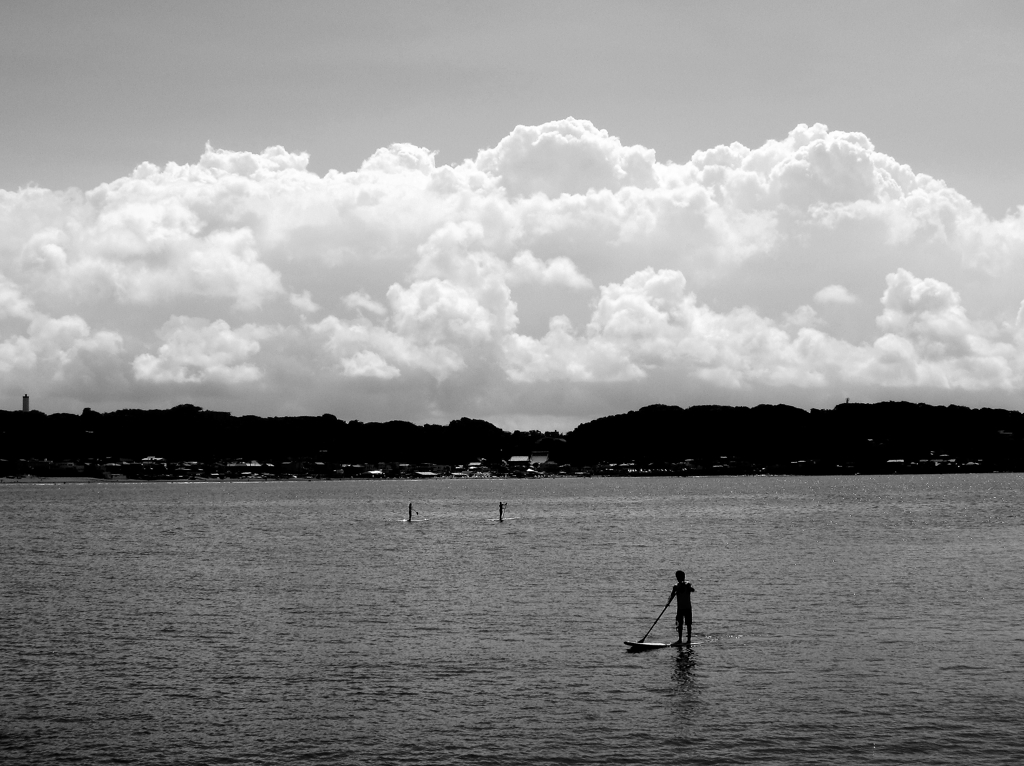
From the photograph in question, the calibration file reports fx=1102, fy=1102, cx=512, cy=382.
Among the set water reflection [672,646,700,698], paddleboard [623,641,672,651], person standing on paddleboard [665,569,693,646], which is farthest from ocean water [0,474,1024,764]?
person standing on paddleboard [665,569,693,646]

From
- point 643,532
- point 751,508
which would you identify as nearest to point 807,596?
point 643,532

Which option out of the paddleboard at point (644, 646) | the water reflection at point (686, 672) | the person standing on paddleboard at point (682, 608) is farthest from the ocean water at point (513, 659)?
the person standing on paddleboard at point (682, 608)

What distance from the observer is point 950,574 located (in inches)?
2566

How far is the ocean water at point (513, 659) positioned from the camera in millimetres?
29141

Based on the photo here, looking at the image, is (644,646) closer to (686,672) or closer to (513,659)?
(686,672)

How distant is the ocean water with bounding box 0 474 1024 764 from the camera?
29.1 m

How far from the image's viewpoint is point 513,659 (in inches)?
1554

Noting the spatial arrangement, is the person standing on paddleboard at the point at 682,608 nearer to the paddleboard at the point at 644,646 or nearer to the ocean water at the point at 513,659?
the paddleboard at the point at 644,646

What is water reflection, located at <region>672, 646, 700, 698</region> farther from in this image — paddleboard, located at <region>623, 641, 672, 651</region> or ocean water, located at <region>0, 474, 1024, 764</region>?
paddleboard, located at <region>623, 641, 672, 651</region>

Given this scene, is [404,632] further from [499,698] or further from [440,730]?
[440,730]

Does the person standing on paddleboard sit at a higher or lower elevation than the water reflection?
higher

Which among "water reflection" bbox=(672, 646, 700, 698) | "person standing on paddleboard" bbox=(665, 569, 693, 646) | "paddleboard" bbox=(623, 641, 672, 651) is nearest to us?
"water reflection" bbox=(672, 646, 700, 698)

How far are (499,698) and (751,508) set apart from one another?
143525mm

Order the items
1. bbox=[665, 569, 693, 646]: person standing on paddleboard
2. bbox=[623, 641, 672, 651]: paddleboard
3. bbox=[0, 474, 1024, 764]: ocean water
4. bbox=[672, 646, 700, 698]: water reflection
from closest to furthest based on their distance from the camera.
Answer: bbox=[0, 474, 1024, 764]: ocean water → bbox=[672, 646, 700, 698]: water reflection → bbox=[623, 641, 672, 651]: paddleboard → bbox=[665, 569, 693, 646]: person standing on paddleboard
